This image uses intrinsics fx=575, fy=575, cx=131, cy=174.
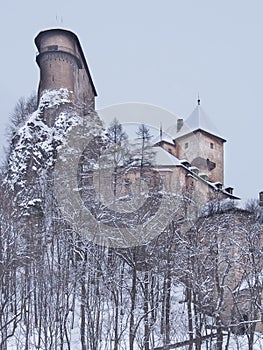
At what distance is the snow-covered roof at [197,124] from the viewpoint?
53344mm

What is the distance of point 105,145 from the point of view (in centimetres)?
3316

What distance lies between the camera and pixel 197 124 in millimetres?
53906

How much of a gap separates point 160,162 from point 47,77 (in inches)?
449

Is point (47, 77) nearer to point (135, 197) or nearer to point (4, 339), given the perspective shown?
point (135, 197)

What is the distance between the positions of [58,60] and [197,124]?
1541cm

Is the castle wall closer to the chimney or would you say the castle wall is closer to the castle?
the castle

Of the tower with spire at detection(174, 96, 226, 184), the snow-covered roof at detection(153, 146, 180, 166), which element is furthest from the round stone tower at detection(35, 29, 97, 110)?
the tower with spire at detection(174, 96, 226, 184)

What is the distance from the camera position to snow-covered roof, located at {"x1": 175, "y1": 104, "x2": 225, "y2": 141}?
53344 mm

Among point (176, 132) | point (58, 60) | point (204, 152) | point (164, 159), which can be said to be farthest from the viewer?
point (176, 132)

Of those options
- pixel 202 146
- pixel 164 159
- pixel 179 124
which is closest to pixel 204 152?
pixel 202 146

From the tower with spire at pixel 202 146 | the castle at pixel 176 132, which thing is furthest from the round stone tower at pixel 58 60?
the tower with spire at pixel 202 146

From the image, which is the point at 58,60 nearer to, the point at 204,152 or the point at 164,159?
the point at 164,159

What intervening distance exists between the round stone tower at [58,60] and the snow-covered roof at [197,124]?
11415 mm

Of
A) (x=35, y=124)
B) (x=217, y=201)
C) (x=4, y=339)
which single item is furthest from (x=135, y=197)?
(x=35, y=124)
